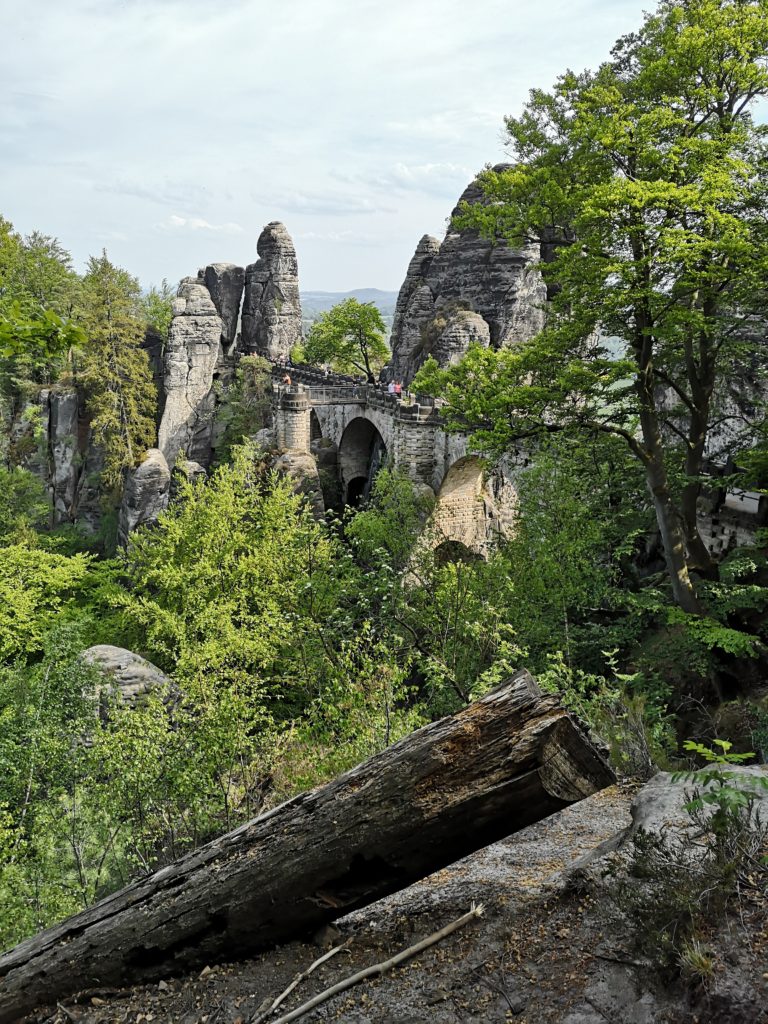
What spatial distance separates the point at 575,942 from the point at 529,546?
10.4 meters

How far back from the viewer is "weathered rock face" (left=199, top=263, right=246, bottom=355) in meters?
45.1

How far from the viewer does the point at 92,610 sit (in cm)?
2544

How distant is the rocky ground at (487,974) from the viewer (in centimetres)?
313

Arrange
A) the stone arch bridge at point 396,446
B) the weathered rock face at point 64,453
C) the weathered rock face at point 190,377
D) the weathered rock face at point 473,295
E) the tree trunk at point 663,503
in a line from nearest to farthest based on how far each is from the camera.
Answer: the tree trunk at point 663,503
the stone arch bridge at point 396,446
the weathered rock face at point 473,295
the weathered rock face at point 64,453
the weathered rock face at point 190,377

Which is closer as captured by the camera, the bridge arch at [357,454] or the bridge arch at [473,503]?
the bridge arch at [473,503]

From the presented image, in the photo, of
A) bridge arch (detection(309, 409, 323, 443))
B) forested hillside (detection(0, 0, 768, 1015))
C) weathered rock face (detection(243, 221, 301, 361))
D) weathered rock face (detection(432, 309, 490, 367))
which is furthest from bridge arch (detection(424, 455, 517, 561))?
weathered rock face (detection(243, 221, 301, 361))

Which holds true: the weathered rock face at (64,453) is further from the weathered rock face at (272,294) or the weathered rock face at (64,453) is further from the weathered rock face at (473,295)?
the weathered rock face at (473,295)

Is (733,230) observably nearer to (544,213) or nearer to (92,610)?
(544,213)

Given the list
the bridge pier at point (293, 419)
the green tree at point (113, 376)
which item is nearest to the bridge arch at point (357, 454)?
the bridge pier at point (293, 419)

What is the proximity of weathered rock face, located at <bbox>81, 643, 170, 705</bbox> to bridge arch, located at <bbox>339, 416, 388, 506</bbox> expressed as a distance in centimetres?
2141

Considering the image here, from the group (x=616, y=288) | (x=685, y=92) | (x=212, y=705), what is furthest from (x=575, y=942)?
(x=685, y=92)

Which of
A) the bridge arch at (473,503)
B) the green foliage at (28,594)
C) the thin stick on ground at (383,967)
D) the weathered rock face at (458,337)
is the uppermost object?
the weathered rock face at (458,337)

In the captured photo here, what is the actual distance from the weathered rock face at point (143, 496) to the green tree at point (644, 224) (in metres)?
22.3

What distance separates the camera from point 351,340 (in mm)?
45438
